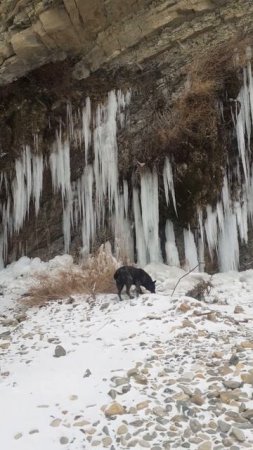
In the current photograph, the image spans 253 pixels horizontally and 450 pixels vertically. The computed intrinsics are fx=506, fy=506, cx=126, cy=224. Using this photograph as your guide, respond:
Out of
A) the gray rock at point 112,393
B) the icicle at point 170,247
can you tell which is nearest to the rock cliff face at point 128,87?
the icicle at point 170,247

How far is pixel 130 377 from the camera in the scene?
4422mm

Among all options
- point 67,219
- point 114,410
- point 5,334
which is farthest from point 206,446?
point 67,219

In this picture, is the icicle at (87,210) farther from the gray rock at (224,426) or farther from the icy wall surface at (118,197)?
the gray rock at (224,426)

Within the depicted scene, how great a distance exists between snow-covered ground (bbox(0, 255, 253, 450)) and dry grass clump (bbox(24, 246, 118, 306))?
0.75 m

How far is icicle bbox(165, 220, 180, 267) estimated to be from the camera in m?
9.49

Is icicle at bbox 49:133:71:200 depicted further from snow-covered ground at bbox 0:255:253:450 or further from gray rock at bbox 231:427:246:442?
gray rock at bbox 231:427:246:442

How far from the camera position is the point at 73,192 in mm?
11250

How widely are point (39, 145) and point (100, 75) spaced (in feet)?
6.84

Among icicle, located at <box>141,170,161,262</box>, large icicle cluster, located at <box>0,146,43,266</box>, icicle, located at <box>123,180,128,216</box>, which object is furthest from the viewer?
large icicle cluster, located at <box>0,146,43,266</box>

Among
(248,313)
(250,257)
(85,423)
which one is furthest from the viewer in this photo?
(250,257)

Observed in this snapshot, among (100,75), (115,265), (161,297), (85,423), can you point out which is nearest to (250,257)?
(115,265)

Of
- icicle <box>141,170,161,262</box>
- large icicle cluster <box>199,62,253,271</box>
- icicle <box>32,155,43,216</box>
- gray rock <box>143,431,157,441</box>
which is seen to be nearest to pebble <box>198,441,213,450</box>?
gray rock <box>143,431,157,441</box>

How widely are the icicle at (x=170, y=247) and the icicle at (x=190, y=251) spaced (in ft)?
0.63

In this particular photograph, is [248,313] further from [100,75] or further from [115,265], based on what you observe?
[100,75]
